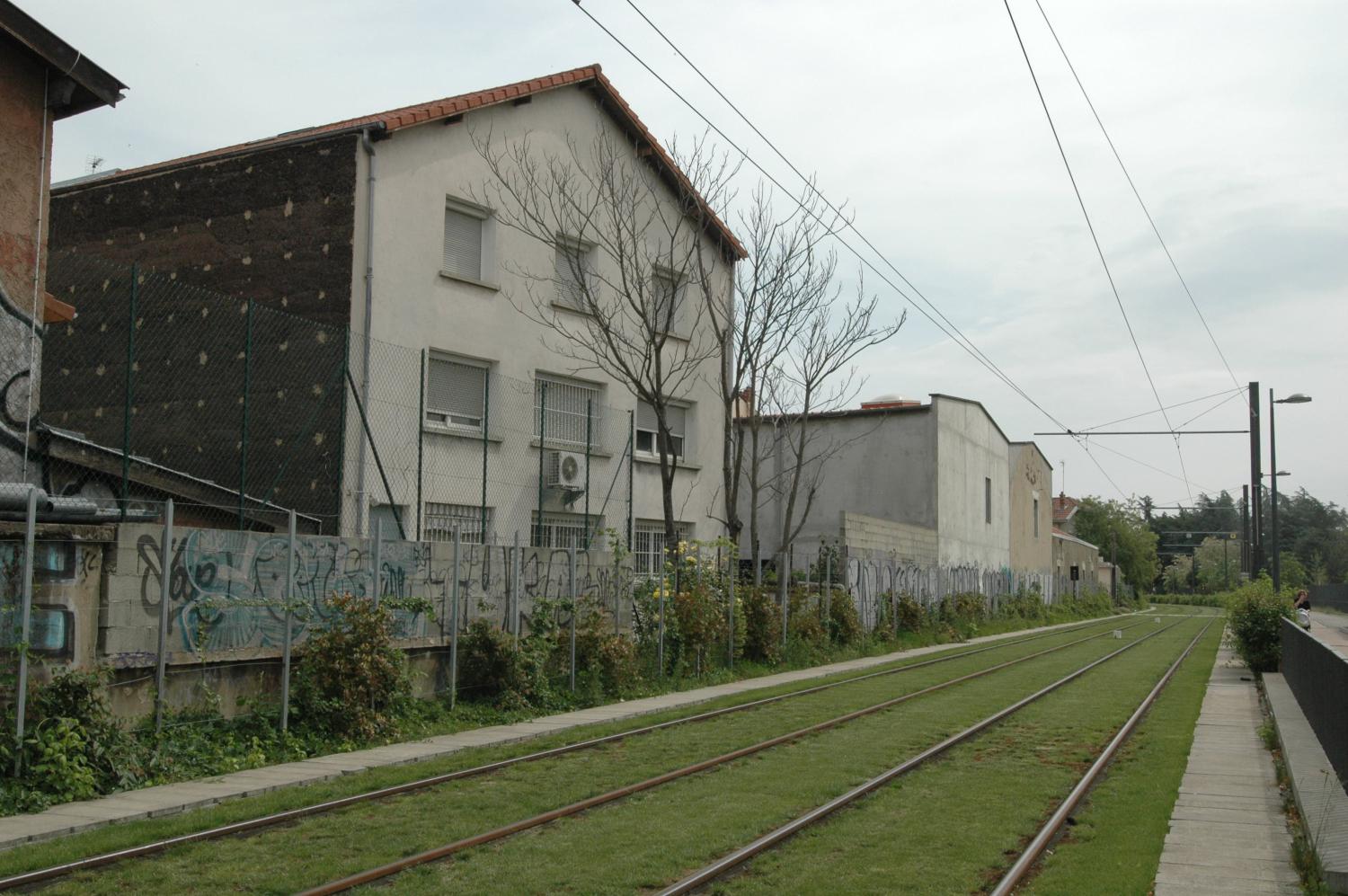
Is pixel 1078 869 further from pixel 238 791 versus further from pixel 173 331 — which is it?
pixel 173 331

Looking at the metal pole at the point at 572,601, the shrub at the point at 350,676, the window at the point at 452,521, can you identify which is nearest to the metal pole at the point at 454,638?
the shrub at the point at 350,676

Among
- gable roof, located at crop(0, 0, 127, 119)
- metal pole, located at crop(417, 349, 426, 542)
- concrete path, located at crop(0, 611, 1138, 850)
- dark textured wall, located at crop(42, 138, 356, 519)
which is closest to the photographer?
concrete path, located at crop(0, 611, 1138, 850)

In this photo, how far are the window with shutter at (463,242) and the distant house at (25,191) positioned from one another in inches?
332

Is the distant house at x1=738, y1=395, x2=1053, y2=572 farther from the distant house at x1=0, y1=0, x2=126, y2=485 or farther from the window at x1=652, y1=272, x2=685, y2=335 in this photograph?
the distant house at x1=0, y1=0, x2=126, y2=485

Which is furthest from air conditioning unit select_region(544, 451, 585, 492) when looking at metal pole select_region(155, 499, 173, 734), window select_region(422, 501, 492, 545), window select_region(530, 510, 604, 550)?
metal pole select_region(155, 499, 173, 734)

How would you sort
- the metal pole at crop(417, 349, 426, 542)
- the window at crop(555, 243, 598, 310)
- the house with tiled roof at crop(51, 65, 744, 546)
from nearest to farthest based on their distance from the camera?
the metal pole at crop(417, 349, 426, 542)
the house with tiled roof at crop(51, 65, 744, 546)
the window at crop(555, 243, 598, 310)

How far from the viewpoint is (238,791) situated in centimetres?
1049

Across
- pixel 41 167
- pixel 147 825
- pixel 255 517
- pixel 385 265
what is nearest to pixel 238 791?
pixel 147 825

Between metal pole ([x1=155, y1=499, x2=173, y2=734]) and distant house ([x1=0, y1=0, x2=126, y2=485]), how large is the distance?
317 centimetres

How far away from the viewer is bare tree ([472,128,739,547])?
78.4ft

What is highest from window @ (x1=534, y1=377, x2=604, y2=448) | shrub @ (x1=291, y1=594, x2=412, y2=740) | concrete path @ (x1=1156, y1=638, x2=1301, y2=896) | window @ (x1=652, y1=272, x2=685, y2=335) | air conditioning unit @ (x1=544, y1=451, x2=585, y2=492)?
window @ (x1=652, y1=272, x2=685, y2=335)

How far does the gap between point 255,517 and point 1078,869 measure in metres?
11.5

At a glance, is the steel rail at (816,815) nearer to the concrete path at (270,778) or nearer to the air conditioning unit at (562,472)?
the concrete path at (270,778)

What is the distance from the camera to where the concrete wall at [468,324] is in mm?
20141
